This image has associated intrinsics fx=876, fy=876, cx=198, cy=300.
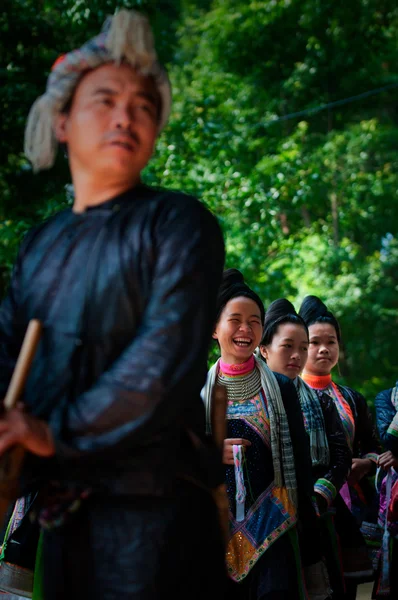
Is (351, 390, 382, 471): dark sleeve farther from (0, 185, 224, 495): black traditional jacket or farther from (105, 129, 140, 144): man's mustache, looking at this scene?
(105, 129, 140, 144): man's mustache

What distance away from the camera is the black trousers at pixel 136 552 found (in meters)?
1.95

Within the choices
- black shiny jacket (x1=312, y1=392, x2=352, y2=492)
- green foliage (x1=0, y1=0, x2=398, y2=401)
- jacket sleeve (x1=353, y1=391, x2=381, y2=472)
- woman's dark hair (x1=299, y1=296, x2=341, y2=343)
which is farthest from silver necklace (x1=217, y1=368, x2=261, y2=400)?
green foliage (x1=0, y1=0, x2=398, y2=401)

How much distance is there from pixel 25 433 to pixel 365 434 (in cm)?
426

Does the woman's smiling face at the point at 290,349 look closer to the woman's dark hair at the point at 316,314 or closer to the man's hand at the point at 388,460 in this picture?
the woman's dark hair at the point at 316,314

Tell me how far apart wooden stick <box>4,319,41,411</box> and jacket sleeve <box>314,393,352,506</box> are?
10.7ft

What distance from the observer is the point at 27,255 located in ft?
7.59

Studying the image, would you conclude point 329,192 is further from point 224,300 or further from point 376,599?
point 224,300

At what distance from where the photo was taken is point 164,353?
1935 mm

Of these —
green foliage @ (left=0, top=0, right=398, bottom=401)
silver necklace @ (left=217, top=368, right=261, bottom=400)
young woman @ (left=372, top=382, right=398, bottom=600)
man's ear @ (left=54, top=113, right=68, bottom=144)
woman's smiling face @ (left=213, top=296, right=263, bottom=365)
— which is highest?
green foliage @ (left=0, top=0, right=398, bottom=401)

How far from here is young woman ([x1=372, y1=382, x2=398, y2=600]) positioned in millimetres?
5574

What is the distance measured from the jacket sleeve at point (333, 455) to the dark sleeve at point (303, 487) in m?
0.67

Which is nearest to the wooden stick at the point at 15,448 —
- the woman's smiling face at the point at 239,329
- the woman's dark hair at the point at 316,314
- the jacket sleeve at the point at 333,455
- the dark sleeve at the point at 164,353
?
the dark sleeve at the point at 164,353

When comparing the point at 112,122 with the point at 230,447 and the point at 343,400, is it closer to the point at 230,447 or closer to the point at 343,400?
the point at 230,447

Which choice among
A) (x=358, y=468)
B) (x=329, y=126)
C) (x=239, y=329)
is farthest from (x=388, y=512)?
(x=329, y=126)
